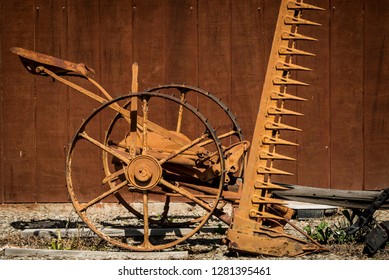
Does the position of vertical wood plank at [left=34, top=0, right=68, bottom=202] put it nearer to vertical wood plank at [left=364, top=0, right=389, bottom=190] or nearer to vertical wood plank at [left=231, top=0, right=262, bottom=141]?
vertical wood plank at [left=231, top=0, right=262, bottom=141]

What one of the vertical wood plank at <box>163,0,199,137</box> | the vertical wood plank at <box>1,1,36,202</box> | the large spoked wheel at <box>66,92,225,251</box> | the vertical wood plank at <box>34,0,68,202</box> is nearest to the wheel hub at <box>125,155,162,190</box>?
the large spoked wheel at <box>66,92,225,251</box>

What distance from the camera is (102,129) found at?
24.8 ft

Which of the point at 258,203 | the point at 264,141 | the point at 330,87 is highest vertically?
the point at 330,87

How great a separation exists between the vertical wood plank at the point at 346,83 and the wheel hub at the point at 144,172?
8.71 ft

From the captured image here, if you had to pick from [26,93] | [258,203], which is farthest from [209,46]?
[258,203]

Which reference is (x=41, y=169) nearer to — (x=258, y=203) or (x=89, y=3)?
(x=89, y=3)

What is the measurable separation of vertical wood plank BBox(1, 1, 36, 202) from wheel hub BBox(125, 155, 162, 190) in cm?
231

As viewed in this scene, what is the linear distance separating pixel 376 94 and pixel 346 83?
323 mm

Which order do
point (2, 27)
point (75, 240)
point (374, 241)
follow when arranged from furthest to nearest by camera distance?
point (2, 27)
point (75, 240)
point (374, 241)

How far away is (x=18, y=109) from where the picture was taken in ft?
24.8

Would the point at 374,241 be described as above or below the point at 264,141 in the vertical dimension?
below

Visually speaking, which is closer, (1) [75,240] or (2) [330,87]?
(1) [75,240]

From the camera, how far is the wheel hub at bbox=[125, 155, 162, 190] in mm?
5547

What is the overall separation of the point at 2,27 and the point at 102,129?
141 cm
